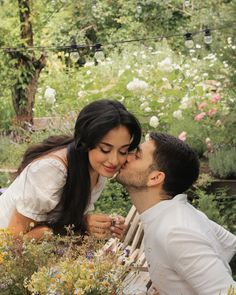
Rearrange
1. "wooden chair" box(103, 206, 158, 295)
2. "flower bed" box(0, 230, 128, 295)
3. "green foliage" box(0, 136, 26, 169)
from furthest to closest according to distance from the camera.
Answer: "green foliage" box(0, 136, 26, 169)
"wooden chair" box(103, 206, 158, 295)
"flower bed" box(0, 230, 128, 295)

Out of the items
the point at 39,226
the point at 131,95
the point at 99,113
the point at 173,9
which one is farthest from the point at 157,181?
the point at 173,9

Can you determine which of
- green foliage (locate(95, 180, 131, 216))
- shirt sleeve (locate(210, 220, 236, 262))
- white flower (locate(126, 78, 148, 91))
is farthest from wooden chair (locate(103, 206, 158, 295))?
white flower (locate(126, 78, 148, 91))

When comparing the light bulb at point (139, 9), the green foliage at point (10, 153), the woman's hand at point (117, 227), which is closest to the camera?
the woman's hand at point (117, 227)

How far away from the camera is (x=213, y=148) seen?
5.93 metres

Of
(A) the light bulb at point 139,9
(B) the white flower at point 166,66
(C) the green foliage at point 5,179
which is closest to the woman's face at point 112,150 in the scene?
(C) the green foliage at point 5,179

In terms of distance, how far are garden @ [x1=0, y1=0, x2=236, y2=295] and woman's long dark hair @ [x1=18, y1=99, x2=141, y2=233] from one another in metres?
0.16

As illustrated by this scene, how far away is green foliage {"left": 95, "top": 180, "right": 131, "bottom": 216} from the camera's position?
17.7 feet

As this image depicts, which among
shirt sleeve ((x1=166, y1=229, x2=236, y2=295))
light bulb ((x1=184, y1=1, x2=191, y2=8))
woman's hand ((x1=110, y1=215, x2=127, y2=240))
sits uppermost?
shirt sleeve ((x1=166, y1=229, x2=236, y2=295))

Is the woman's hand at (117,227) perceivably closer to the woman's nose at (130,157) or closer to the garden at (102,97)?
the garden at (102,97)

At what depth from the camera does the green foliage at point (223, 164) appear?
5449mm

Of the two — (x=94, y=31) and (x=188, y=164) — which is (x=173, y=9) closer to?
(x=94, y=31)

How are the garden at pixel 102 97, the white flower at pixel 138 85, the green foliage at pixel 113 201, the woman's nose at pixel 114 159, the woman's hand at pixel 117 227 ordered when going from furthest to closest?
the white flower at pixel 138 85
the green foliage at pixel 113 201
the woman's hand at pixel 117 227
the woman's nose at pixel 114 159
the garden at pixel 102 97

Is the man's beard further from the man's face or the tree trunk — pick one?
the tree trunk

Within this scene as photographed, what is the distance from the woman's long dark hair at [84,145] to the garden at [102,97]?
6.2 inches
